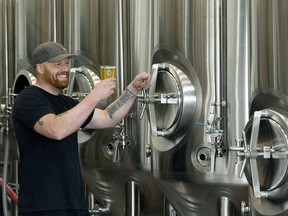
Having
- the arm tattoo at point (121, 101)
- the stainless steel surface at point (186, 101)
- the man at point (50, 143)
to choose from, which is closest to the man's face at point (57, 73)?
the man at point (50, 143)

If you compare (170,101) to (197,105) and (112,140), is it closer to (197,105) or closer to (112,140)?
(197,105)

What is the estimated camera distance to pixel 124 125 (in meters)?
4.05

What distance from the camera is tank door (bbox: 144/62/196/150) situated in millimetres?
3424

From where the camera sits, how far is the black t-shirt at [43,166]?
3426mm

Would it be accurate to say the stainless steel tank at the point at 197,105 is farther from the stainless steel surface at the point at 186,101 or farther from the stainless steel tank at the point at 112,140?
the stainless steel tank at the point at 112,140

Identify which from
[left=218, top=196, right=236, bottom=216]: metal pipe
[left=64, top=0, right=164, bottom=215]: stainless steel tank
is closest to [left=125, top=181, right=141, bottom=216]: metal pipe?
[left=64, top=0, right=164, bottom=215]: stainless steel tank

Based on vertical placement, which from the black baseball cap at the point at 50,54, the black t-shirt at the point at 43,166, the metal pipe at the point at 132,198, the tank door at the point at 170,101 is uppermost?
the black baseball cap at the point at 50,54

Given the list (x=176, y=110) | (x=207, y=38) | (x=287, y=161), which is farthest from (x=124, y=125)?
(x=287, y=161)

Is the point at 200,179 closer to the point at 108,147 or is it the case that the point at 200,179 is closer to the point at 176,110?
the point at 176,110

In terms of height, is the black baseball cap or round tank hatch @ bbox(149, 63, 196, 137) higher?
the black baseball cap

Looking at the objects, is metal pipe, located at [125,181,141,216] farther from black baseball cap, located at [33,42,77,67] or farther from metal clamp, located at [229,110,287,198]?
metal clamp, located at [229,110,287,198]

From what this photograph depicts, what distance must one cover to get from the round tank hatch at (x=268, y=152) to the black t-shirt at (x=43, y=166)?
3.14ft

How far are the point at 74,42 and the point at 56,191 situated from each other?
4.64ft

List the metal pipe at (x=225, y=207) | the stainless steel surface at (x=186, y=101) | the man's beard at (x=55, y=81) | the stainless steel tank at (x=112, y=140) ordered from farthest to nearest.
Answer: the stainless steel tank at (x=112, y=140) → the man's beard at (x=55, y=81) → the metal pipe at (x=225, y=207) → the stainless steel surface at (x=186, y=101)
